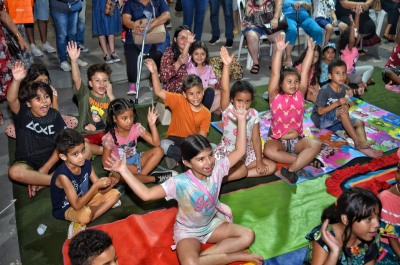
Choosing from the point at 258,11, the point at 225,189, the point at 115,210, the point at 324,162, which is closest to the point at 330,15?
the point at 258,11

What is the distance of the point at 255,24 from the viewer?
6605 millimetres

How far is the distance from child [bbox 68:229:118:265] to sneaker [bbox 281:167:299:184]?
81.9 inches

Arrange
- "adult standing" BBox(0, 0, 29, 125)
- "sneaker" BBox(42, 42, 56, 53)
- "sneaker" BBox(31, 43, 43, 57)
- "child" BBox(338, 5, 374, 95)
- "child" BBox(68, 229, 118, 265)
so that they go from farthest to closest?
"sneaker" BBox(42, 42, 56, 53) < "sneaker" BBox(31, 43, 43, 57) < "child" BBox(338, 5, 374, 95) < "adult standing" BBox(0, 0, 29, 125) < "child" BBox(68, 229, 118, 265)

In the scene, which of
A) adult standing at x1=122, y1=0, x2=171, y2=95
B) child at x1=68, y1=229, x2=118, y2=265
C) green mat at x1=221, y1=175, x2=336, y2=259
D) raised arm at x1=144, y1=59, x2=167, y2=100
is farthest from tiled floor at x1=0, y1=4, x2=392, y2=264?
green mat at x1=221, y1=175, x2=336, y2=259

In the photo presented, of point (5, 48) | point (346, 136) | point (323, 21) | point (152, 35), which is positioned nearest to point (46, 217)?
point (5, 48)

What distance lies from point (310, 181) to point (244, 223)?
858 mm

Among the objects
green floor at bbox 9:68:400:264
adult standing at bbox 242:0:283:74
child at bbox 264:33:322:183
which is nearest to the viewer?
green floor at bbox 9:68:400:264

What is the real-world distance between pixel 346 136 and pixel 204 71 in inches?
63.0

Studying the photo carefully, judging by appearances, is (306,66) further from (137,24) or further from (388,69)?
(388,69)

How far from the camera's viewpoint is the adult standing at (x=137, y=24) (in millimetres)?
5551

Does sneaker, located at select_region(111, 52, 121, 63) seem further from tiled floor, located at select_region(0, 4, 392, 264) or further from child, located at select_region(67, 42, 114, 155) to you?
child, located at select_region(67, 42, 114, 155)

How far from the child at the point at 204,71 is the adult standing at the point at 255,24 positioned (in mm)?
1528

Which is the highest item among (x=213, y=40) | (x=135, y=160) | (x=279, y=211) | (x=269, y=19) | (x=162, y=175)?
(x=269, y=19)

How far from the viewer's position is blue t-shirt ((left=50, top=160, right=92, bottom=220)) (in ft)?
11.2
